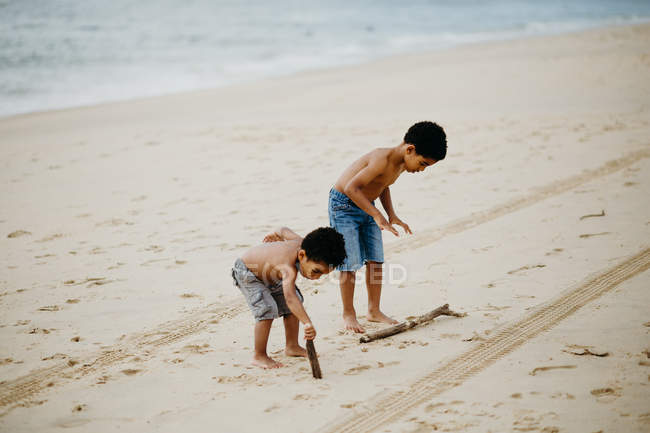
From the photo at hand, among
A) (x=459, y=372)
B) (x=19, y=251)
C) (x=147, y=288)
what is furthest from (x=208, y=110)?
(x=459, y=372)

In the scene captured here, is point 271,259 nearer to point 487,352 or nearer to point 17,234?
point 487,352

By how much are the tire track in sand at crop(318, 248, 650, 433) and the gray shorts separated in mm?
735

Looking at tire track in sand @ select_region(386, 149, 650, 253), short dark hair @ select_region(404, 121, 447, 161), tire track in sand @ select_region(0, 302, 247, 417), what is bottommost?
tire track in sand @ select_region(0, 302, 247, 417)

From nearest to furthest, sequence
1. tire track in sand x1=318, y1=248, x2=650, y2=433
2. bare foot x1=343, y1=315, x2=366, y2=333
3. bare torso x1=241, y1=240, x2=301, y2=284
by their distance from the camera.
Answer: tire track in sand x1=318, y1=248, x2=650, y2=433 < bare torso x1=241, y1=240, x2=301, y2=284 < bare foot x1=343, y1=315, x2=366, y2=333

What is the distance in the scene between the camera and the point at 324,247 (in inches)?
125

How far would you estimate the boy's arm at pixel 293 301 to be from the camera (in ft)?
10.3

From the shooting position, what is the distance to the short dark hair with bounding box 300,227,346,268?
317cm

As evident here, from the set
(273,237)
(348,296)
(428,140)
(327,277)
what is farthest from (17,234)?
(428,140)

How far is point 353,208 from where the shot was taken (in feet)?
12.7

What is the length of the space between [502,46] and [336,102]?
9685mm

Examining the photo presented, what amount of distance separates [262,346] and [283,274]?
0.42 metres

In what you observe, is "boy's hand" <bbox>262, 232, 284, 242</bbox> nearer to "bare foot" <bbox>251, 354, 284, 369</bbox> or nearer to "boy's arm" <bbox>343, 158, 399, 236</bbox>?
"boy's arm" <bbox>343, 158, 399, 236</bbox>

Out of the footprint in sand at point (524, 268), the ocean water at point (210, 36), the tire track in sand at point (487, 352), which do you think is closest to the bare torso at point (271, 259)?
the tire track in sand at point (487, 352)

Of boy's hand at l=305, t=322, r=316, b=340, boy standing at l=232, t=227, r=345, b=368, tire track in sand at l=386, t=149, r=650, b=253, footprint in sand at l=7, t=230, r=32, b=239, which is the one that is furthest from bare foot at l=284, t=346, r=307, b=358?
footprint in sand at l=7, t=230, r=32, b=239
